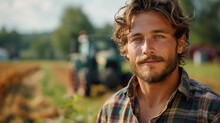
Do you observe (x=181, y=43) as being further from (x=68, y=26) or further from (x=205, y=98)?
(x=68, y=26)

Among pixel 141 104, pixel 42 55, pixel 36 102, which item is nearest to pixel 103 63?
pixel 36 102

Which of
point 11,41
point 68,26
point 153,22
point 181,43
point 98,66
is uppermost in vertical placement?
point 68,26

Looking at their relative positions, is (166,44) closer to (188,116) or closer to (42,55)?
(188,116)

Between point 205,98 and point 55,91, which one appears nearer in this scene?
point 205,98

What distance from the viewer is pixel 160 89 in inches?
60.2

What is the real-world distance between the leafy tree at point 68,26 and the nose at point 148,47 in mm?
54640

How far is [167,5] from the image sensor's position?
1583 millimetres

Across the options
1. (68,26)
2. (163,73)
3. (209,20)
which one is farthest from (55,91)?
(68,26)

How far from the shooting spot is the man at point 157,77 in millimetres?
1376

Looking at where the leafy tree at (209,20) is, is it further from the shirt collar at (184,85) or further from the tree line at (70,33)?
the shirt collar at (184,85)

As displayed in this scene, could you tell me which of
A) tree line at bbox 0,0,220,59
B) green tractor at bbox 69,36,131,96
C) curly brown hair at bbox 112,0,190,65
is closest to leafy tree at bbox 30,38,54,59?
tree line at bbox 0,0,220,59

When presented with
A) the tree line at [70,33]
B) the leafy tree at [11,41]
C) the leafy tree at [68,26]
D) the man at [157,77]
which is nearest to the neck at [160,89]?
the man at [157,77]

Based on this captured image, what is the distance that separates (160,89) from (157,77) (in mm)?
108

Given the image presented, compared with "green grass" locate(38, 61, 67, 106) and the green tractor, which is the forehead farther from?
the green tractor
